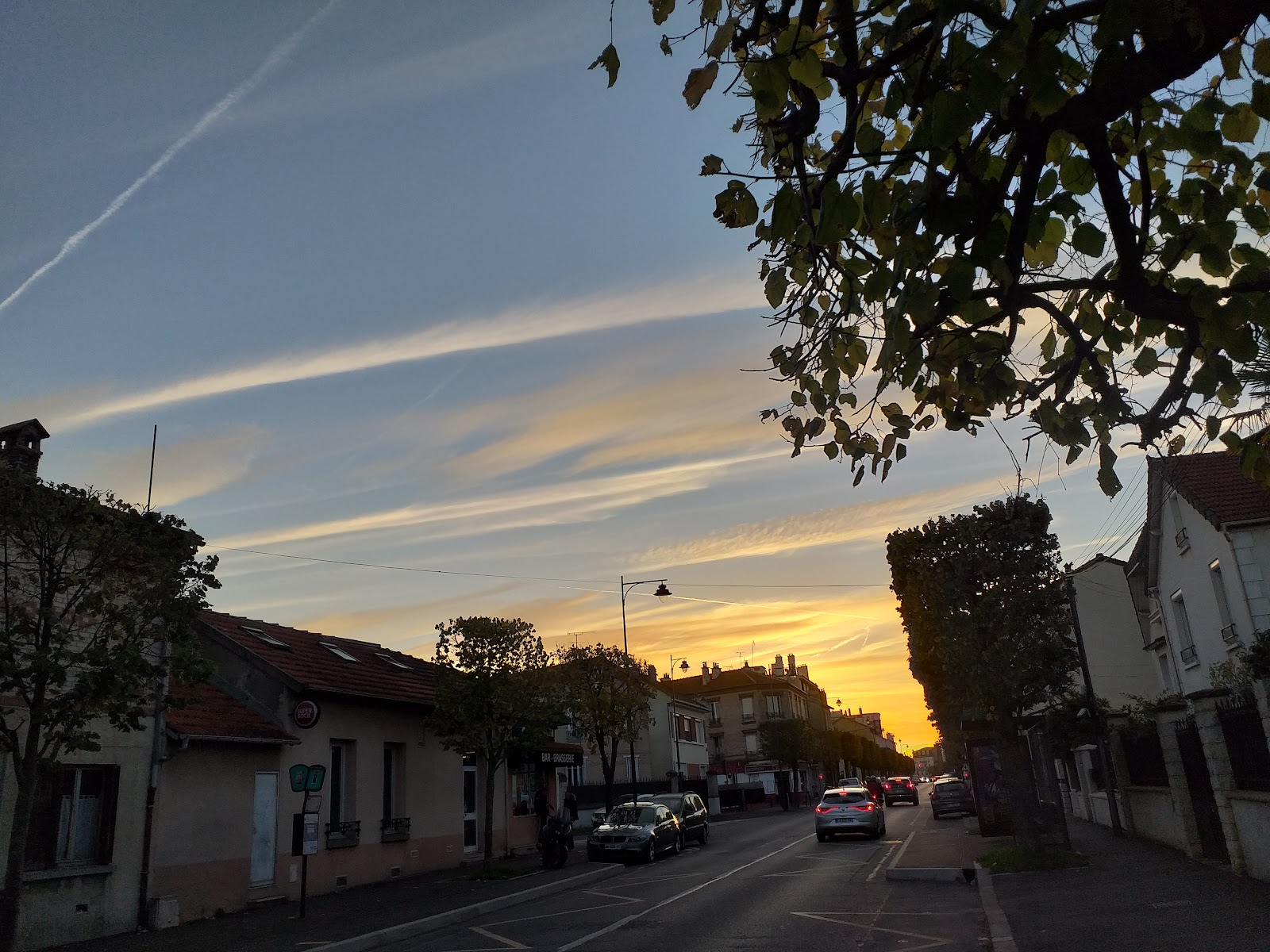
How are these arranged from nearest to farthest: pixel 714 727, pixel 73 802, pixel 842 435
Result: pixel 842 435
pixel 73 802
pixel 714 727

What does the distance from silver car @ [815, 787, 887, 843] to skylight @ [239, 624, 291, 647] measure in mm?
16443

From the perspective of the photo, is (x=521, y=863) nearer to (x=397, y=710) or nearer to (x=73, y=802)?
(x=397, y=710)

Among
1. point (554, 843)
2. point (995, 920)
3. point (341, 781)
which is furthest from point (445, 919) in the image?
point (554, 843)

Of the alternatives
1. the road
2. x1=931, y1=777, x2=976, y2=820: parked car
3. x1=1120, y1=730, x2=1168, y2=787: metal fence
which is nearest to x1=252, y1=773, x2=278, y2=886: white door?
the road

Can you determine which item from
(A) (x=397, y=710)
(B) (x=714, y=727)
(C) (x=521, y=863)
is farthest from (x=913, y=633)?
(B) (x=714, y=727)

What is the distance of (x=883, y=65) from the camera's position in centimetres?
464

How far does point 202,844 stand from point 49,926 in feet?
11.4

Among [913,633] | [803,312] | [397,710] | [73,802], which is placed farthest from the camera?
[913,633]

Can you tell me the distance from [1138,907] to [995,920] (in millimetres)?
1716

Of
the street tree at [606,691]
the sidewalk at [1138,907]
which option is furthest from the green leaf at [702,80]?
the street tree at [606,691]

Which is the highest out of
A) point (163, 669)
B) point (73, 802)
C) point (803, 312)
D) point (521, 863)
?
point (803, 312)

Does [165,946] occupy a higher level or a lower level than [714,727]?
lower

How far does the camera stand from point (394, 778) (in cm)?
2392

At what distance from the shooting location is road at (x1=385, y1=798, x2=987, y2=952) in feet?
38.3
